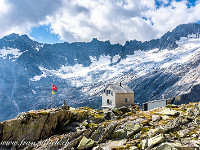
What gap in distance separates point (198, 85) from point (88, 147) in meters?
162

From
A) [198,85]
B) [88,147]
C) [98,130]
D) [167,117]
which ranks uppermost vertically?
[198,85]

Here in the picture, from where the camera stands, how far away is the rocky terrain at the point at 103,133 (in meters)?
17.3

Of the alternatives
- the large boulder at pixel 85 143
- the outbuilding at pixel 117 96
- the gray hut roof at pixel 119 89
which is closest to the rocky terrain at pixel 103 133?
the large boulder at pixel 85 143

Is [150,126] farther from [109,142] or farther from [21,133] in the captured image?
[21,133]

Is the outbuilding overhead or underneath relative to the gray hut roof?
underneath

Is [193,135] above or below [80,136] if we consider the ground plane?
above

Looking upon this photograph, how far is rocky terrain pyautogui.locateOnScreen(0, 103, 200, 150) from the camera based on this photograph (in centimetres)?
1728

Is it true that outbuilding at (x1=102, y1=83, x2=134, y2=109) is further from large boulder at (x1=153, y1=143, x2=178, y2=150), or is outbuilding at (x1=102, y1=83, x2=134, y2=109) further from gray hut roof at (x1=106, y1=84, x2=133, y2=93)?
large boulder at (x1=153, y1=143, x2=178, y2=150)

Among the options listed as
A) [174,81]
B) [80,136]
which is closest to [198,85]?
[174,81]

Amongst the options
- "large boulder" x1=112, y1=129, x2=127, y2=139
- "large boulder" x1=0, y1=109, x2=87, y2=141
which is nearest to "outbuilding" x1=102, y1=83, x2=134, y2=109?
"large boulder" x1=0, y1=109, x2=87, y2=141

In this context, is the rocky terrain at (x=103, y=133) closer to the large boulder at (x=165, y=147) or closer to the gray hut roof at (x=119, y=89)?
the large boulder at (x=165, y=147)

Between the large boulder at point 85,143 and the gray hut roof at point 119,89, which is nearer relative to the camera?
the large boulder at point 85,143

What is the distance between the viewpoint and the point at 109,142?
2123cm

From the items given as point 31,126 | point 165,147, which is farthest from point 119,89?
point 165,147
